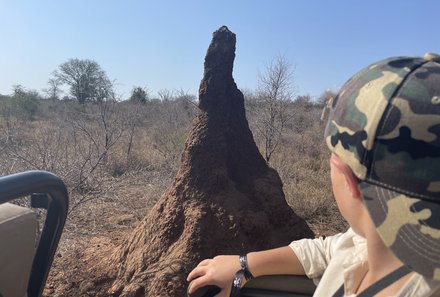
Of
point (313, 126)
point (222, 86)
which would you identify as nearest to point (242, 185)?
point (222, 86)

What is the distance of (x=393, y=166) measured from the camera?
3.08 feet

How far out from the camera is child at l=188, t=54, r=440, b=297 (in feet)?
3.01

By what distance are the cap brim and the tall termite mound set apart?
1.63 m

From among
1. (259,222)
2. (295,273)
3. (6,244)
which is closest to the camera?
(6,244)

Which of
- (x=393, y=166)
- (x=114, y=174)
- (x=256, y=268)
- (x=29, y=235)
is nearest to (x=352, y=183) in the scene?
(x=393, y=166)

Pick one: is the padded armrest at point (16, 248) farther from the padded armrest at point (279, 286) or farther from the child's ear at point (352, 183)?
the child's ear at point (352, 183)

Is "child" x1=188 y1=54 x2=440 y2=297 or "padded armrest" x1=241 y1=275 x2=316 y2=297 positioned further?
"padded armrest" x1=241 y1=275 x2=316 y2=297

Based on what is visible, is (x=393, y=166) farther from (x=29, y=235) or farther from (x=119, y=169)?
(x=119, y=169)

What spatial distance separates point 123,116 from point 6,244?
10.5m

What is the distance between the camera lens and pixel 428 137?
3.00ft

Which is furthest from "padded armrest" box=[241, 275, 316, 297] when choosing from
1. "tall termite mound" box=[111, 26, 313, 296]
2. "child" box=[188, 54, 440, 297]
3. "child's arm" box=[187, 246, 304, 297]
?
"tall termite mound" box=[111, 26, 313, 296]

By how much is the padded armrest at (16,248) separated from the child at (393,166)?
2.77 ft

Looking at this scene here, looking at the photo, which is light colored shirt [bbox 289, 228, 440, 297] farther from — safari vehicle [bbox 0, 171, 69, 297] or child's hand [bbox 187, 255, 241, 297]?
safari vehicle [bbox 0, 171, 69, 297]

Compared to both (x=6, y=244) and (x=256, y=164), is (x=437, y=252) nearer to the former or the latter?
(x=6, y=244)
